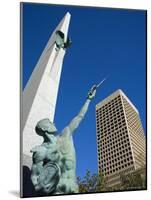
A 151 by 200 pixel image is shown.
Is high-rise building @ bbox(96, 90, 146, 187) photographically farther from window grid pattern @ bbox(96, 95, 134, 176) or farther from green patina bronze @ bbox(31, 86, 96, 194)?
green patina bronze @ bbox(31, 86, 96, 194)

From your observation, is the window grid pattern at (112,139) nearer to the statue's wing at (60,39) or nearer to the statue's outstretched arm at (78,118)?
the statue's outstretched arm at (78,118)

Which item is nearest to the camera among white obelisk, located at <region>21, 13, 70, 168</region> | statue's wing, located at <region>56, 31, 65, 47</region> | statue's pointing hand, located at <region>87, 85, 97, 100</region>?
white obelisk, located at <region>21, 13, 70, 168</region>

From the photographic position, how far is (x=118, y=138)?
7684 mm

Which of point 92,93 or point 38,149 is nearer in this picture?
point 38,149

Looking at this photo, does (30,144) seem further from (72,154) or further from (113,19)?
(113,19)

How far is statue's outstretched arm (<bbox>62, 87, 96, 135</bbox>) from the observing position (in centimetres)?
732

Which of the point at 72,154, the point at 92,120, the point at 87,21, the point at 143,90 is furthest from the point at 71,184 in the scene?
the point at 87,21

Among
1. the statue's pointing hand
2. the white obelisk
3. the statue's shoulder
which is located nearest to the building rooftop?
the statue's pointing hand

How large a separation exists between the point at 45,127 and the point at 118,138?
1.01 m

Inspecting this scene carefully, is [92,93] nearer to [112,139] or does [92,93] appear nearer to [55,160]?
[112,139]

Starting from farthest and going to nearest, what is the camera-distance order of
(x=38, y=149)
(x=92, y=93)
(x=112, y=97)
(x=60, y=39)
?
(x=112, y=97) → (x=92, y=93) → (x=60, y=39) → (x=38, y=149)

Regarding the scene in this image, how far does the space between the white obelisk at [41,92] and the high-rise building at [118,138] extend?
0.64 meters

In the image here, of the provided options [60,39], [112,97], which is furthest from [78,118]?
[60,39]

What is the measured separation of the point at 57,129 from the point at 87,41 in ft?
3.71
